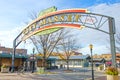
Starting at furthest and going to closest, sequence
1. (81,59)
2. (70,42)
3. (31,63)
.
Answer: (81,59) < (70,42) < (31,63)

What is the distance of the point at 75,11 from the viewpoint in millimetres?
27344

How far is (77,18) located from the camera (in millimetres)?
27578

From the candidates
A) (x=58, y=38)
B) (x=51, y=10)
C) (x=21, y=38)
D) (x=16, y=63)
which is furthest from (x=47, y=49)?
(x=51, y=10)

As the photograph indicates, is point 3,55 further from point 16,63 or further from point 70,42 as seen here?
point 70,42

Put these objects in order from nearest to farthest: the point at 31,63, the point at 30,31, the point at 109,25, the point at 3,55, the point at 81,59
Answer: the point at 109,25, the point at 30,31, the point at 3,55, the point at 31,63, the point at 81,59

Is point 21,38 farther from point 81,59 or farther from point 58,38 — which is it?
point 81,59

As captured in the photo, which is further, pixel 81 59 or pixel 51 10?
pixel 81 59

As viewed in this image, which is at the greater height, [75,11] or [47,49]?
[75,11]

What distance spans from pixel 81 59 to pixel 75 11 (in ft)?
227

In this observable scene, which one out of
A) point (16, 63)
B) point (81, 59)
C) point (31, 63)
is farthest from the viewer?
point (81, 59)

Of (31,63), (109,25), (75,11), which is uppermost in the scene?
(75,11)

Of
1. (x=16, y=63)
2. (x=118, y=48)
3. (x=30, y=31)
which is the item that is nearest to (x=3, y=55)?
(x=16, y=63)

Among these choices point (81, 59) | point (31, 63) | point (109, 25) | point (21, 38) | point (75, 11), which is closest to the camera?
point (109, 25)

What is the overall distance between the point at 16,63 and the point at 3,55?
563 cm
